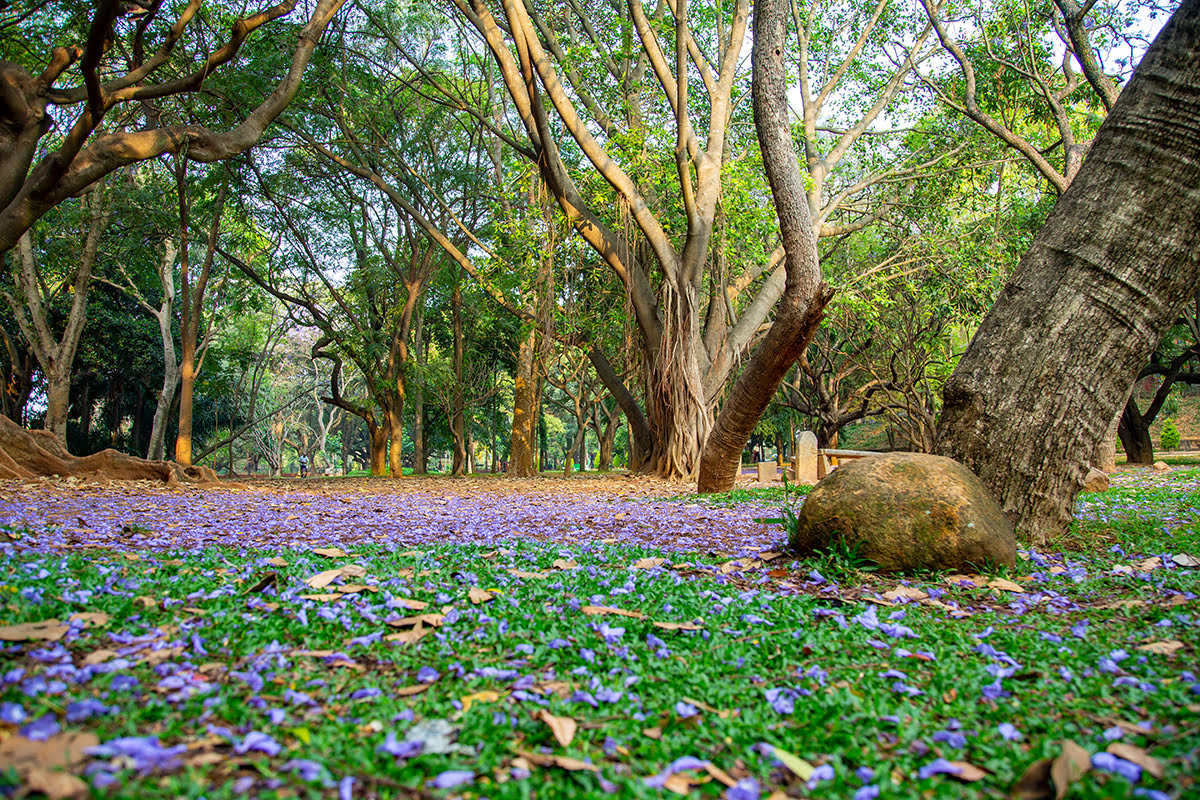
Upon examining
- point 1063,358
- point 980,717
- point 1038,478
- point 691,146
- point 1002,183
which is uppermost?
point 1002,183

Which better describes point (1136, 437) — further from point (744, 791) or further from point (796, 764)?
point (744, 791)

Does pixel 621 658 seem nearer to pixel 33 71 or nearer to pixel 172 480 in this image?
pixel 172 480

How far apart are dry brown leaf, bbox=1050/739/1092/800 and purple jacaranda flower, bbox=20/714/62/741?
6.91 feet

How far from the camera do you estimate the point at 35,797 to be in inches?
46.9

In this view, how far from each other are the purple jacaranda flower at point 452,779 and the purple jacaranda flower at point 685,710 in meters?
0.61

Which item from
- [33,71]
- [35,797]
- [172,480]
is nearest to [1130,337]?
[35,797]

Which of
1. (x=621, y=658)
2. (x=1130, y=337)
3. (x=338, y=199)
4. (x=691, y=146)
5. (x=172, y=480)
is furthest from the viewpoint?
(x=338, y=199)

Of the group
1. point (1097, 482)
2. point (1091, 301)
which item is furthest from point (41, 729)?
point (1097, 482)

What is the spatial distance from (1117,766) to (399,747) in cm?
157

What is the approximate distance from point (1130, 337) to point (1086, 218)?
0.71 meters

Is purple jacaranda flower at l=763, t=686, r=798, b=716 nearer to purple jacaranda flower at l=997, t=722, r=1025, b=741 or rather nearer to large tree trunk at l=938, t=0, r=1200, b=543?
purple jacaranda flower at l=997, t=722, r=1025, b=741

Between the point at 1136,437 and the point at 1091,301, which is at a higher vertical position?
the point at 1091,301

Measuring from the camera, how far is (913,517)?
342 centimetres

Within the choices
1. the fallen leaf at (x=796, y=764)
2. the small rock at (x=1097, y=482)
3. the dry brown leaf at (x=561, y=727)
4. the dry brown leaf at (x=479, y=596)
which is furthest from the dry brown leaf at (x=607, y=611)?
the small rock at (x=1097, y=482)
